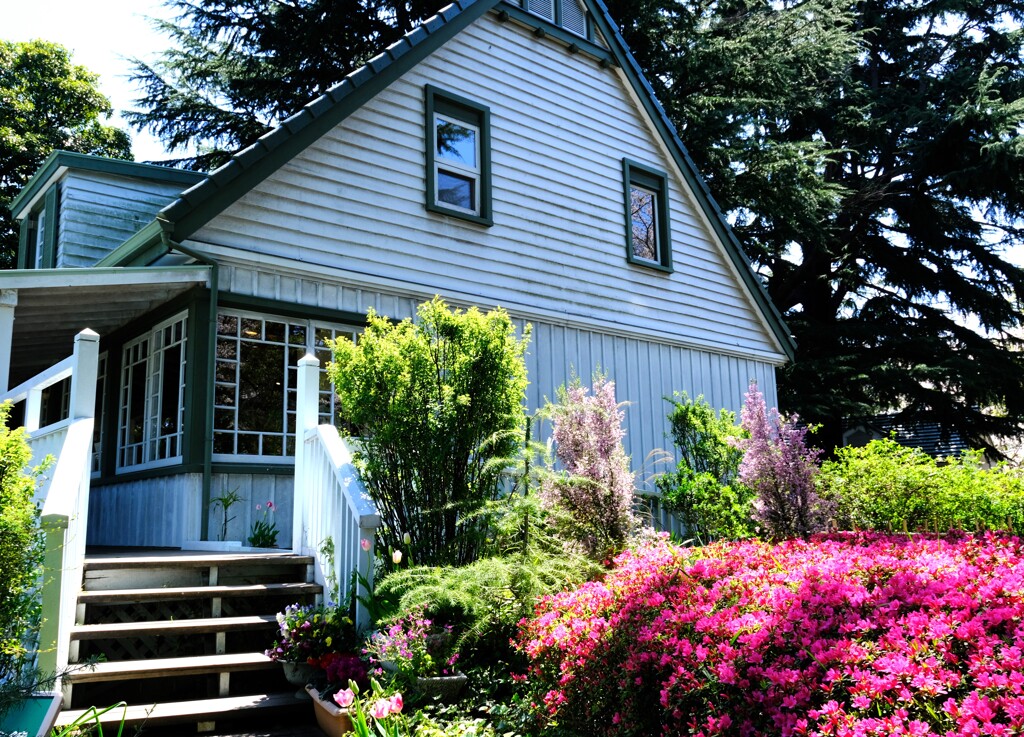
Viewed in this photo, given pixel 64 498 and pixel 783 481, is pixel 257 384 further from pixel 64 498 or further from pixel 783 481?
pixel 783 481

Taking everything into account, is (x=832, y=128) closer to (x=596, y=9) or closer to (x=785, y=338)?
(x=785, y=338)

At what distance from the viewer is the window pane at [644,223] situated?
1201 cm

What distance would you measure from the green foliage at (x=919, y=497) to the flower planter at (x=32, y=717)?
588 cm

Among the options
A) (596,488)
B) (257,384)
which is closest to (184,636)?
(596,488)

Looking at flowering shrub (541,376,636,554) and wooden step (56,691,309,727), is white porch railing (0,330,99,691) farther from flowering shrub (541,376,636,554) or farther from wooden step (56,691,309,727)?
flowering shrub (541,376,636,554)

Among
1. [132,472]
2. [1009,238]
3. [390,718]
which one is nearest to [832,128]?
[1009,238]

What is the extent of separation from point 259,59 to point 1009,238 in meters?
17.8

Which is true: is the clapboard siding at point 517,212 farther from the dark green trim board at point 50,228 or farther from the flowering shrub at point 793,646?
the flowering shrub at point 793,646

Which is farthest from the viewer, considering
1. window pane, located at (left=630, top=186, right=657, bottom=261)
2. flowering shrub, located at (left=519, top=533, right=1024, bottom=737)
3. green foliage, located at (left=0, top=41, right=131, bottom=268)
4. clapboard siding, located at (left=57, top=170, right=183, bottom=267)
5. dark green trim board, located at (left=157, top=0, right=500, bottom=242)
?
green foliage, located at (left=0, top=41, right=131, bottom=268)

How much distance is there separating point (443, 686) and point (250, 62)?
15.6 metres

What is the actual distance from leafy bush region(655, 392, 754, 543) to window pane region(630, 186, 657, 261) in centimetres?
216

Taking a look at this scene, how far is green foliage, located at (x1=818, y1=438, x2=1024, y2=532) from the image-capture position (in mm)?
7461

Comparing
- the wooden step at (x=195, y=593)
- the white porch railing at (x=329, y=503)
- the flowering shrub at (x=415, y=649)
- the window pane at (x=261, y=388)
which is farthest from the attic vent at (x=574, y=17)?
the flowering shrub at (x=415, y=649)

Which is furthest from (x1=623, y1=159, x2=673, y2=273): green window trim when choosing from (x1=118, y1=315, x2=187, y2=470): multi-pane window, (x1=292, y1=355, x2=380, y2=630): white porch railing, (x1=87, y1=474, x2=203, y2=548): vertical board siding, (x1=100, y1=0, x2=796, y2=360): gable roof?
(x1=87, y1=474, x2=203, y2=548): vertical board siding
